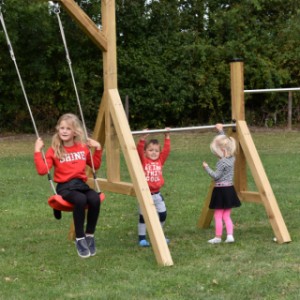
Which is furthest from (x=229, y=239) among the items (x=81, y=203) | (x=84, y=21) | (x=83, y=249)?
(x=84, y=21)

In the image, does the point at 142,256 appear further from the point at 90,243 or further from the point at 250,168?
the point at 250,168

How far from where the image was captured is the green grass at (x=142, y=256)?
208 inches

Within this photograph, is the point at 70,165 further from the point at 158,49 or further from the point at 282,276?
the point at 158,49

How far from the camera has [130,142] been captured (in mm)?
6480

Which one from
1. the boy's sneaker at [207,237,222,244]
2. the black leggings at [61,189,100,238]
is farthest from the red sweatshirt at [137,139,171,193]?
the black leggings at [61,189,100,238]

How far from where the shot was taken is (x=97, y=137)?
A: 7.17 m

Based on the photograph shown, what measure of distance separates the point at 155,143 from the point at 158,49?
61.3ft

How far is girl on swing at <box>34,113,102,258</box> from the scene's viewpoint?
19.7 feet

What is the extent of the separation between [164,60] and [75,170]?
19515 millimetres

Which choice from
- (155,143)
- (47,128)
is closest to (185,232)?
(155,143)

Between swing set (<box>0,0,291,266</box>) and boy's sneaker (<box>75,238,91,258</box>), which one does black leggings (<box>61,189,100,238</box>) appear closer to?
boy's sneaker (<box>75,238,91,258</box>)

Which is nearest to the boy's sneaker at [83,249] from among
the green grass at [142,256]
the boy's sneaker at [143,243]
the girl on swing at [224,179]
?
the green grass at [142,256]

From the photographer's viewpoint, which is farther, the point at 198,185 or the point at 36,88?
the point at 36,88

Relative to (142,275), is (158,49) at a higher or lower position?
higher
